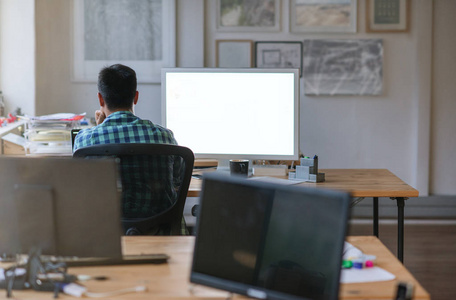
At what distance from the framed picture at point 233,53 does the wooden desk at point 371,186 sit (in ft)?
6.14

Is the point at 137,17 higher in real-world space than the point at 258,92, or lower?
higher

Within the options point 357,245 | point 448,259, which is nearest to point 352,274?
point 357,245

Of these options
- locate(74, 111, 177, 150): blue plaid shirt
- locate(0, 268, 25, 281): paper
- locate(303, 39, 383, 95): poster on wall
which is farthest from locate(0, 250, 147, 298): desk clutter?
locate(303, 39, 383, 95): poster on wall

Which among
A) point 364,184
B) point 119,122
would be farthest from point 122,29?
point 364,184

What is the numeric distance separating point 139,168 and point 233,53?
9.33ft

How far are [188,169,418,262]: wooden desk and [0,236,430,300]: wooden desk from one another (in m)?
0.83

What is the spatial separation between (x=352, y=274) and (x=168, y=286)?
0.46m

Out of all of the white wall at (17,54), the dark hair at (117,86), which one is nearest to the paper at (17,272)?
the dark hair at (117,86)

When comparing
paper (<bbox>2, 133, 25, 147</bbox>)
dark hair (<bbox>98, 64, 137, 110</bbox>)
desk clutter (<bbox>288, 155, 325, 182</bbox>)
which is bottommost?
desk clutter (<bbox>288, 155, 325, 182</bbox>)

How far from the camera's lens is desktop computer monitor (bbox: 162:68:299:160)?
2.97 m

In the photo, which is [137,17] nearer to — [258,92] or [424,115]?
[258,92]

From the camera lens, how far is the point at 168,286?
55.9 inches

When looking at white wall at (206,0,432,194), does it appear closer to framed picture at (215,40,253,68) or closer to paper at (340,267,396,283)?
framed picture at (215,40,253,68)

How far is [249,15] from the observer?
4.82m
